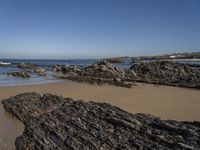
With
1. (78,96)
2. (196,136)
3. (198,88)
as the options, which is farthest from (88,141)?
(198,88)

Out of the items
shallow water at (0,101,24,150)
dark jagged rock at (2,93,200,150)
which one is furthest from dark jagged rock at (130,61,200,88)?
dark jagged rock at (2,93,200,150)

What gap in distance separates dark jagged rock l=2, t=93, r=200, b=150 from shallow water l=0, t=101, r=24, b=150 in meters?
0.33

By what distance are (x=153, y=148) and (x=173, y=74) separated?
27149 millimetres

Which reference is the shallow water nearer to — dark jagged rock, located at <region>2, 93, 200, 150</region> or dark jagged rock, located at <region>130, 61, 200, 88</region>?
dark jagged rock, located at <region>2, 93, 200, 150</region>

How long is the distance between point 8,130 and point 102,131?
4784 millimetres

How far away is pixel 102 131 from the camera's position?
7.77 meters

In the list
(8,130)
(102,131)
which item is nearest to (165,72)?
(8,130)

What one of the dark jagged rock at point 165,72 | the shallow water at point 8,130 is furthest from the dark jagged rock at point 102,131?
→ the dark jagged rock at point 165,72

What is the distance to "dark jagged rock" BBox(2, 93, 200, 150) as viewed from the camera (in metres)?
6.73

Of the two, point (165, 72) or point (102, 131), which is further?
point (165, 72)

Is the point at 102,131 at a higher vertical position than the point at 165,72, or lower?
higher

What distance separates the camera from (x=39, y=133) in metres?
8.52

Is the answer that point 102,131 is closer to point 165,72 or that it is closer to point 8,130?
point 8,130

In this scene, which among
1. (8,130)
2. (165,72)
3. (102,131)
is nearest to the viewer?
(102,131)
